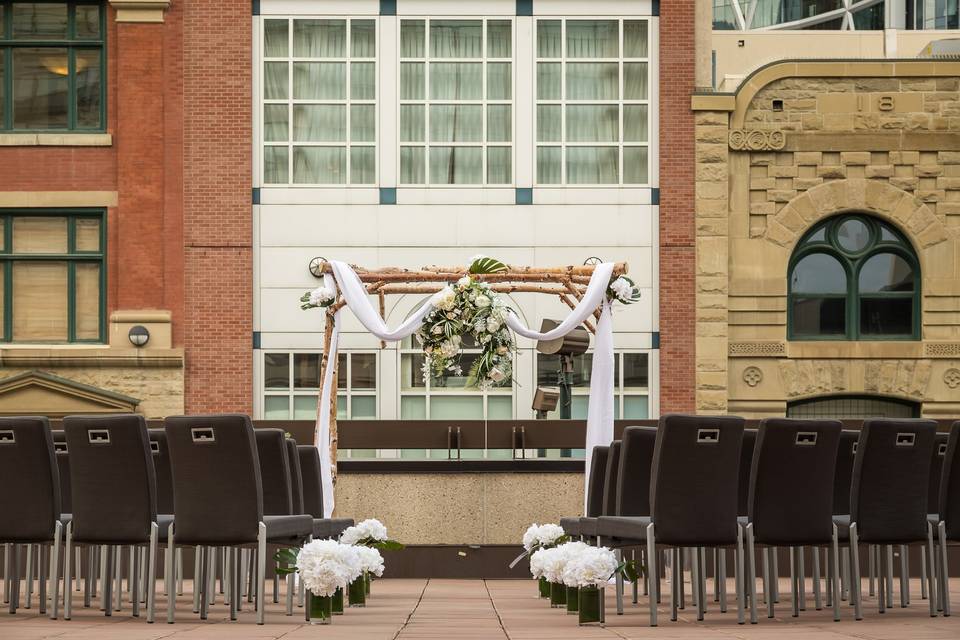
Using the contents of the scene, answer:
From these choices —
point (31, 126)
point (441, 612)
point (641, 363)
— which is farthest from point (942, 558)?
point (31, 126)

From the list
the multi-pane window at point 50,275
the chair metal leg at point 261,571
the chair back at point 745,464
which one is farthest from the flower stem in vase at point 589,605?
the multi-pane window at point 50,275

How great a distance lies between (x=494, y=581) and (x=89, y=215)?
38.5ft

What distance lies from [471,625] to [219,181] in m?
16.2

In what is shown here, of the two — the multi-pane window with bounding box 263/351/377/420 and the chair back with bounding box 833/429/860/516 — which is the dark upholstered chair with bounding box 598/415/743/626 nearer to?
the chair back with bounding box 833/429/860/516

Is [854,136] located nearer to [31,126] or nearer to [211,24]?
[211,24]

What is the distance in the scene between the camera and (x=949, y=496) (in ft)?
36.1

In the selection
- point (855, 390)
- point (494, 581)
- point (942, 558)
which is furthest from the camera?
point (855, 390)

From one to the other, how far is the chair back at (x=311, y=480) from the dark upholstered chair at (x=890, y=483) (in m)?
5.00

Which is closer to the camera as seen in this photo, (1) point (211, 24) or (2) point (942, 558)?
(2) point (942, 558)

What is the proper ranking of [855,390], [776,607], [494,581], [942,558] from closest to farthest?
[942,558] < [776,607] < [494,581] < [855,390]

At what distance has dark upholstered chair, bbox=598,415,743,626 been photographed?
10078 mm

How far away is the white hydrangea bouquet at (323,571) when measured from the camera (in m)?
9.88

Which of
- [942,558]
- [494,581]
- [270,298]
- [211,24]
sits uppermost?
[211,24]

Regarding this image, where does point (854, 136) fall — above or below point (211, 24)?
below
